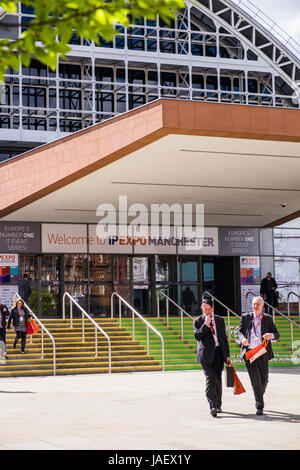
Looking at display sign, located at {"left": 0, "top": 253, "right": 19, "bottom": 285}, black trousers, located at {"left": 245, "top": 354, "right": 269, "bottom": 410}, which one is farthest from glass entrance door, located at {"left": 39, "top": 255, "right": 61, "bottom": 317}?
black trousers, located at {"left": 245, "top": 354, "right": 269, "bottom": 410}

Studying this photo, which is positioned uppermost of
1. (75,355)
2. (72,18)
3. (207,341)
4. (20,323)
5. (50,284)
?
(72,18)

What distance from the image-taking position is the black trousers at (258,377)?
395 inches

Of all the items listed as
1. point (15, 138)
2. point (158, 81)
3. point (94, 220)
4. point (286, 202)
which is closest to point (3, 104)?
point (15, 138)

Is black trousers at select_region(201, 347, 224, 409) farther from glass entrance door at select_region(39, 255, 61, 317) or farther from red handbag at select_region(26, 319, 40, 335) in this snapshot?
Result: glass entrance door at select_region(39, 255, 61, 317)

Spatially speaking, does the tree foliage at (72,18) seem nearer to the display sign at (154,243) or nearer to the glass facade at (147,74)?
the display sign at (154,243)

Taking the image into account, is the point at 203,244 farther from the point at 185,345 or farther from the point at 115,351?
the point at 115,351

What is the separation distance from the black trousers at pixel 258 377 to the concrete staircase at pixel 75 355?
8879 millimetres

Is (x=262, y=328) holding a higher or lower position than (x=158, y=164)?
lower

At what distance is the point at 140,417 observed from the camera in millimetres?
9914

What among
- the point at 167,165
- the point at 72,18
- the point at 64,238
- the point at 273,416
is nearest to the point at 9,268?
the point at 64,238

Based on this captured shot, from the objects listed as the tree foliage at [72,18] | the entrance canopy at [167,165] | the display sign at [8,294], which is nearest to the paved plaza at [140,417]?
the tree foliage at [72,18]

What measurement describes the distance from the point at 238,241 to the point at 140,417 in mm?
18540

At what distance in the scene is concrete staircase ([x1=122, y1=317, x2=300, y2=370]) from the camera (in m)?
20.6
